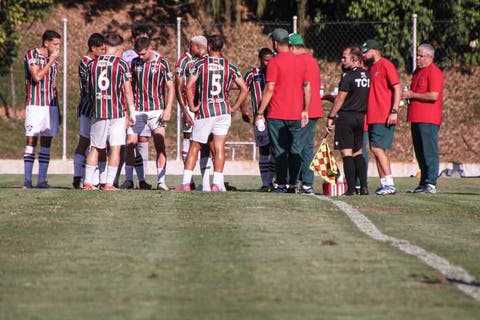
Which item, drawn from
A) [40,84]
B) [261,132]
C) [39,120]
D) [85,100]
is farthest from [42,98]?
[261,132]

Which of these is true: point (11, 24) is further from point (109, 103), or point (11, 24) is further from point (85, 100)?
point (109, 103)

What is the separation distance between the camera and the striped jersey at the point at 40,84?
673 inches

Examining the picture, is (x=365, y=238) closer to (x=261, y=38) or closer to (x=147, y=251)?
(x=147, y=251)

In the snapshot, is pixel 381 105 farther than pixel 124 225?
Yes

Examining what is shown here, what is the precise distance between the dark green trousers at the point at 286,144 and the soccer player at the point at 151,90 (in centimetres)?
153

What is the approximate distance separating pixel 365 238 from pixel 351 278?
2.27 metres

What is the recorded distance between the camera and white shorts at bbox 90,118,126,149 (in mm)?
16219

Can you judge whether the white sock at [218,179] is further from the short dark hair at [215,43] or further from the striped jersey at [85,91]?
the striped jersey at [85,91]

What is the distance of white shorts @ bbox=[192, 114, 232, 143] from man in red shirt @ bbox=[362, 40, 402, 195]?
1.87 m

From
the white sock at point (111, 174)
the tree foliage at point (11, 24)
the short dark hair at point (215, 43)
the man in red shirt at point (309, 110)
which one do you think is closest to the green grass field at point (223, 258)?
the white sock at point (111, 174)

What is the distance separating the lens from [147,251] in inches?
370

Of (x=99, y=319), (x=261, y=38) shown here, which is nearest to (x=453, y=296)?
(x=99, y=319)

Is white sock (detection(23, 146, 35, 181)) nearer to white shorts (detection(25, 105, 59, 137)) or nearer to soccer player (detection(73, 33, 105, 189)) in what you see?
white shorts (detection(25, 105, 59, 137))

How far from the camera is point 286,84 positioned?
16328 millimetres
